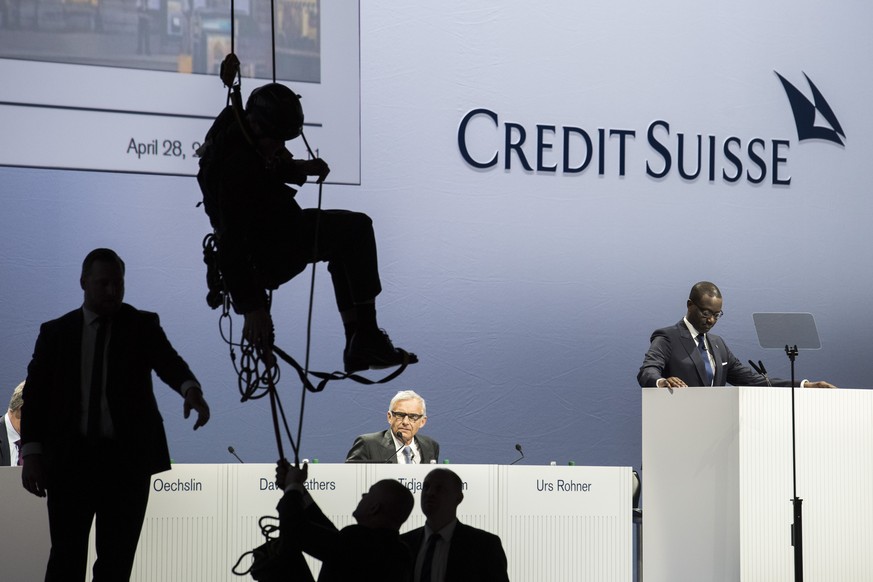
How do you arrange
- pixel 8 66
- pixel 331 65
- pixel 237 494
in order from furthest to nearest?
pixel 331 65 < pixel 8 66 < pixel 237 494

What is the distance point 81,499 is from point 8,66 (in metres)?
3.10

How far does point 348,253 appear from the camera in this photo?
290 cm

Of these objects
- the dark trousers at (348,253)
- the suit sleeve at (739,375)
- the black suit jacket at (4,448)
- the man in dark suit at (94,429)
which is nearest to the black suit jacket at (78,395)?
the man in dark suit at (94,429)

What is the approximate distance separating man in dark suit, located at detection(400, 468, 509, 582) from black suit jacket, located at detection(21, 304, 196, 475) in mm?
1074

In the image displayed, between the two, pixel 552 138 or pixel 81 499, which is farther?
pixel 552 138

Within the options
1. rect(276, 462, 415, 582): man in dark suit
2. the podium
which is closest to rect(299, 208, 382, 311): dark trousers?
rect(276, 462, 415, 582): man in dark suit

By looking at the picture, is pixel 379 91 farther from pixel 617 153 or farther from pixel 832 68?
pixel 832 68

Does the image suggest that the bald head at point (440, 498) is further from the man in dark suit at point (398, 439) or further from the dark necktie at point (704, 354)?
the dark necktie at point (704, 354)

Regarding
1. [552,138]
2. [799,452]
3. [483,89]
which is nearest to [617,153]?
[552,138]

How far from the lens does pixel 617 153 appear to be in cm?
717

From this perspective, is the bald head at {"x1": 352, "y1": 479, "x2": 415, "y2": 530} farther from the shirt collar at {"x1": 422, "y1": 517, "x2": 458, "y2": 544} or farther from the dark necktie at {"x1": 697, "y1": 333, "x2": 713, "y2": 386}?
the dark necktie at {"x1": 697, "y1": 333, "x2": 713, "y2": 386}

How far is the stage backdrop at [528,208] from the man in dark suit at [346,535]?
2977 millimetres

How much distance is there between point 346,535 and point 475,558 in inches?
29.9

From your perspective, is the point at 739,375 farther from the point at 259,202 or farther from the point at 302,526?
the point at 259,202
